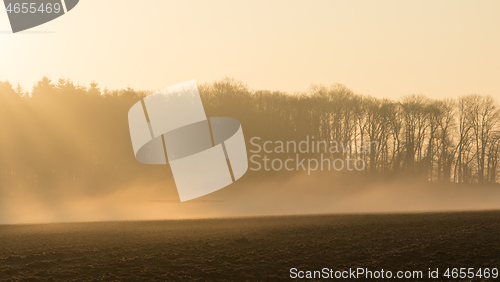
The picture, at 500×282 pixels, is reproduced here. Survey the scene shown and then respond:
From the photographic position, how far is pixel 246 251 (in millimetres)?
17922

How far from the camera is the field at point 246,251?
1492 centimetres

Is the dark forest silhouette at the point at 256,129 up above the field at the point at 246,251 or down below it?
above

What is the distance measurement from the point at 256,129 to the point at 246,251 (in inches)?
1699

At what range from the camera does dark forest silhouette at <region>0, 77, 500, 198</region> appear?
57.8 metres

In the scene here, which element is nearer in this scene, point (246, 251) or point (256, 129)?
point (246, 251)

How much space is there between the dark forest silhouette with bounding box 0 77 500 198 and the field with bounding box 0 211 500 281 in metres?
34.2

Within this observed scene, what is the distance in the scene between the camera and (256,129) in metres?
60.7

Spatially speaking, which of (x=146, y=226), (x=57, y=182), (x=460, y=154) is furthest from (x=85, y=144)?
(x=460, y=154)

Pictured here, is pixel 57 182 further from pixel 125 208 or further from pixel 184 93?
pixel 184 93

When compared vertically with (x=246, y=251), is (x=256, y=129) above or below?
above

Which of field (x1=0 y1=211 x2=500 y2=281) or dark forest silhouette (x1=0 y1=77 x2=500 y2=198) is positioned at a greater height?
dark forest silhouette (x1=0 y1=77 x2=500 y2=198)

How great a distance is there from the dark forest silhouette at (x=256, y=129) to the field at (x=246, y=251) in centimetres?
3425

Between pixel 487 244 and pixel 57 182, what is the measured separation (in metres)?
51.3

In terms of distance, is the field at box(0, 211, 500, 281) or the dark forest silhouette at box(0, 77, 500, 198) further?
the dark forest silhouette at box(0, 77, 500, 198)
